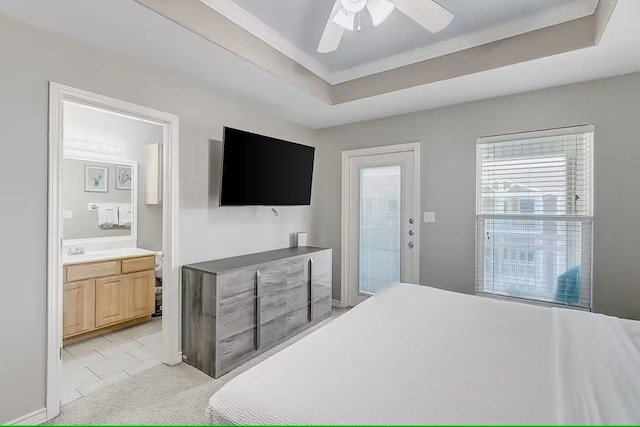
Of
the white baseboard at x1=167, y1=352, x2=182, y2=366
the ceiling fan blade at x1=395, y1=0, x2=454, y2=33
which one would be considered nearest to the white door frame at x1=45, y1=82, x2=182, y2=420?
the white baseboard at x1=167, y1=352, x2=182, y2=366

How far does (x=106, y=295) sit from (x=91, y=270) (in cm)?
30

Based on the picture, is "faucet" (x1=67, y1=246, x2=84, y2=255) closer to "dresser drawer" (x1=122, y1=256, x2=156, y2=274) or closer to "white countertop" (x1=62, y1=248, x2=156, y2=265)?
"white countertop" (x1=62, y1=248, x2=156, y2=265)

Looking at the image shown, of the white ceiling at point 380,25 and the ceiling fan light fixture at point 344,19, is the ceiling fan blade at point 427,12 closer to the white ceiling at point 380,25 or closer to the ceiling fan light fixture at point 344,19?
the ceiling fan light fixture at point 344,19

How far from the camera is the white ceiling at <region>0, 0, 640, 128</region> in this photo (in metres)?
1.70

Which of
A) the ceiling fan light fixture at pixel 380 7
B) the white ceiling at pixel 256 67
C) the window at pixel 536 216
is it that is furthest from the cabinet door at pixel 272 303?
the ceiling fan light fixture at pixel 380 7

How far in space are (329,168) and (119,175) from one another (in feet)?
8.61

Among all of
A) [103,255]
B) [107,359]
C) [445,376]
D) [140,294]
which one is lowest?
[107,359]

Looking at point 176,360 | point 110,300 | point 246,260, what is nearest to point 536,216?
point 246,260

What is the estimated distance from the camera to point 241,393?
40.8 inches

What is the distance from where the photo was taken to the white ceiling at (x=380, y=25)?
82.4 inches

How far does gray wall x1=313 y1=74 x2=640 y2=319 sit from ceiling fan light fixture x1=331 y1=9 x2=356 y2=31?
1.87 metres

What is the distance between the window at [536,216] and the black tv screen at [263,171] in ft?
6.18

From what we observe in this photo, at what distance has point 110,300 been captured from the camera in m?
3.09

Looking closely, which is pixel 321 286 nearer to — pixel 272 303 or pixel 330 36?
pixel 272 303
